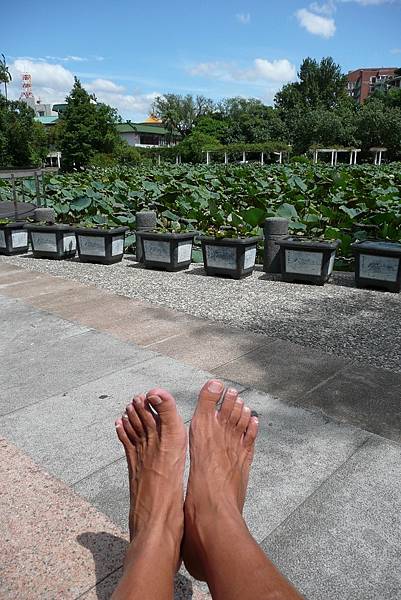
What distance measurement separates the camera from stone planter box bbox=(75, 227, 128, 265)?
7.63 meters

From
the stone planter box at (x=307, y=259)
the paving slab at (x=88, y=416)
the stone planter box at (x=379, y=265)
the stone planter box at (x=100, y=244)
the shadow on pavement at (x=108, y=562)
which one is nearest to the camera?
the shadow on pavement at (x=108, y=562)

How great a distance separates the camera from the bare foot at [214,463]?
1.63m

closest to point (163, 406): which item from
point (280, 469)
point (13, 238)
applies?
point (280, 469)

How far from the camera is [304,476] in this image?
2.38 m

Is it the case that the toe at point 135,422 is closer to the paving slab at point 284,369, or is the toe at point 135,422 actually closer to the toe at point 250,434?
the toe at point 250,434

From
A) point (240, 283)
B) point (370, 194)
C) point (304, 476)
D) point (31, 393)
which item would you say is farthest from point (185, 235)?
point (304, 476)

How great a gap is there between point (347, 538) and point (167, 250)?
560cm

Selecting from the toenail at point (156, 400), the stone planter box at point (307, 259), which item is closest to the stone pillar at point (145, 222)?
the stone planter box at point (307, 259)

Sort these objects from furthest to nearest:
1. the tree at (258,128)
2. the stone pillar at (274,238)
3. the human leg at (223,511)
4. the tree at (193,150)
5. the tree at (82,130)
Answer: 1. the tree at (258,128)
2. the tree at (193,150)
3. the tree at (82,130)
4. the stone pillar at (274,238)
5. the human leg at (223,511)

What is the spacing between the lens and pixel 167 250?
7.23m

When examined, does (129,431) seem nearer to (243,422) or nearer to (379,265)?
(243,422)

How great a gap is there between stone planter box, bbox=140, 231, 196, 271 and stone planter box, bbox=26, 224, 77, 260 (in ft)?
4.79

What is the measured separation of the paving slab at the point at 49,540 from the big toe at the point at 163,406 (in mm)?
537

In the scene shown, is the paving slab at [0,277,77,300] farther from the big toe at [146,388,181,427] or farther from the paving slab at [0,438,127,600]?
the big toe at [146,388,181,427]
